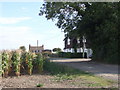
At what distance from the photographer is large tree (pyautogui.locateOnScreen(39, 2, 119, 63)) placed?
30109 mm

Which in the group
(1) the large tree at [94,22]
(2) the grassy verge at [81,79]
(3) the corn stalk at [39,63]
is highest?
(1) the large tree at [94,22]

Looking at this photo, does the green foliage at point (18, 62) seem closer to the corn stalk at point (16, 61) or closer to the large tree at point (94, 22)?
the corn stalk at point (16, 61)

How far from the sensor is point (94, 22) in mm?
33250

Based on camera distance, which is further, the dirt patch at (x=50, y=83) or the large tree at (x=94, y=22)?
the large tree at (x=94, y=22)

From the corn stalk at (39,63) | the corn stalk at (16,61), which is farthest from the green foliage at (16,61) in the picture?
the corn stalk at (39,63)

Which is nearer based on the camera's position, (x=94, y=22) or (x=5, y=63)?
(x=5, y=63)

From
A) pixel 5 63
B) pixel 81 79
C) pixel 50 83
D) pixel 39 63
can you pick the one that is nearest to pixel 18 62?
pixel 5 63

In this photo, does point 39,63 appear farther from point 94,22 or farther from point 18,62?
point 94,22

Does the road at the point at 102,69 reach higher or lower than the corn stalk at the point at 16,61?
lower

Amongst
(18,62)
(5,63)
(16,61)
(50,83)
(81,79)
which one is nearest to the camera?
(50,83)

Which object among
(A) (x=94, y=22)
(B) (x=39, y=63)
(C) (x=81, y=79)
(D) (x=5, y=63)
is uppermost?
(A) (x=94, y=22)

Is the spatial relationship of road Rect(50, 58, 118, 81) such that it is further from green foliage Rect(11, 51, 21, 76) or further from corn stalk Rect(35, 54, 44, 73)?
green foliage Rect(11, 51, 21, 76)

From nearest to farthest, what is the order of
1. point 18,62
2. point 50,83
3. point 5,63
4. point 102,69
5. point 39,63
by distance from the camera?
point 50,83 < point 5,63 < point 18,62 < point 39,63 < point 102,69

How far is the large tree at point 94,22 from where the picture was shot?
98.8ft
